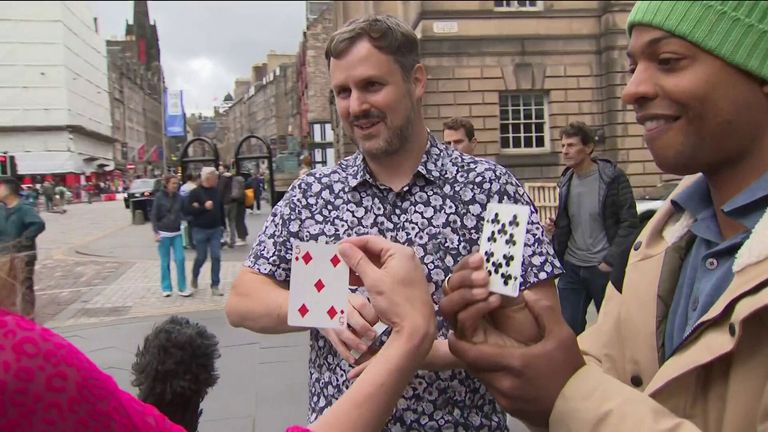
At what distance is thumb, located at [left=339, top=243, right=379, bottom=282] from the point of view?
1.22 m

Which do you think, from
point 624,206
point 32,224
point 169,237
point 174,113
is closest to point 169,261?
point 169,237


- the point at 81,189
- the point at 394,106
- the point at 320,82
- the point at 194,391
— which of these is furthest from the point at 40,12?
the point at 320,82

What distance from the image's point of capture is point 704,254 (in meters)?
1.20

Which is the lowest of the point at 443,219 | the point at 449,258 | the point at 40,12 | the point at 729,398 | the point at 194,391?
the point at 194,391

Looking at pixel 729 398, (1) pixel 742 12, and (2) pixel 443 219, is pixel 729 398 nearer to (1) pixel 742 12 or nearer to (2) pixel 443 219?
(1) pixel 742 12

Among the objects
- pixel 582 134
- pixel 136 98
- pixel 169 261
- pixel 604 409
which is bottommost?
pixel 169 261

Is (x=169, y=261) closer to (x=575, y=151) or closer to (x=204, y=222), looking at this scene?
(x=204, y=222)

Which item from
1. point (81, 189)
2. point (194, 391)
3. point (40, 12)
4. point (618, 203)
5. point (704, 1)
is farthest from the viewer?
point (81, 189)

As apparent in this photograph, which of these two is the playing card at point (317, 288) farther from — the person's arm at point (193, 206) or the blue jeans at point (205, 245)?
the person's arm at point (193, 206)

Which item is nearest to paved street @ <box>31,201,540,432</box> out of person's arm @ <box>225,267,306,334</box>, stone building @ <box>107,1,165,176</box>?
person's arm @ <box>225,267,306,334</box>

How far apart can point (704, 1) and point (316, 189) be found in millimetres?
1162

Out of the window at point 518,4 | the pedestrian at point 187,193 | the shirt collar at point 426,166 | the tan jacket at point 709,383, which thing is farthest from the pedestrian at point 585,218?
the window at point 518,4

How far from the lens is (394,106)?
180 cm

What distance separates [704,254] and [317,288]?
824mm
